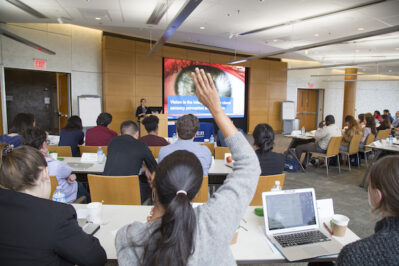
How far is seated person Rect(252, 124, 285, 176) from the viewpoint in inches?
115

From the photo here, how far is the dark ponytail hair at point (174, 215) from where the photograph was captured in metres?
0.78

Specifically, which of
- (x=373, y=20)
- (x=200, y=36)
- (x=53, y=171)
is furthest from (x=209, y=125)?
(x=53, y=171)

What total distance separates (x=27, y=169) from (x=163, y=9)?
502cm

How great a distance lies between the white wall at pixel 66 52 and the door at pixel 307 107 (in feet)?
34.0

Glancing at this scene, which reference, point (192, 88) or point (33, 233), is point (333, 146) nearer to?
point (33, 233)

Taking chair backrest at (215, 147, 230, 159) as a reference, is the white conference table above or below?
below

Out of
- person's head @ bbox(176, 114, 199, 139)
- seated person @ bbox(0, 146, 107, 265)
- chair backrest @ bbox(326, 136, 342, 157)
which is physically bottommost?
chair backrest @ bbox(326, 136, 342, 157)

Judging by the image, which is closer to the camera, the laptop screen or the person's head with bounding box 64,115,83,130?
the laptop screen

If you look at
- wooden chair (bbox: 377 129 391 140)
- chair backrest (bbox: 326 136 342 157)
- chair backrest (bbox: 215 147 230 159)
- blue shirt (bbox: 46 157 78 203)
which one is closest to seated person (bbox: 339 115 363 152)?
chair backrest (bbox: 326 136 342 157)

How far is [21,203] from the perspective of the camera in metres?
1.13

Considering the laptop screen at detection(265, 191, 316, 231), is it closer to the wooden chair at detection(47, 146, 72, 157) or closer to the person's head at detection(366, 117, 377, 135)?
the wooden chair at detection(47, 146, 72, 157)

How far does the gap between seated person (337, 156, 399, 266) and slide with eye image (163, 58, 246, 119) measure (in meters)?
8.99

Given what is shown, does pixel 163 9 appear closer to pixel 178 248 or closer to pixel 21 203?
pixel 21 203

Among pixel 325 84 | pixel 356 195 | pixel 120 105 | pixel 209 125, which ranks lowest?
pixel 356 195
